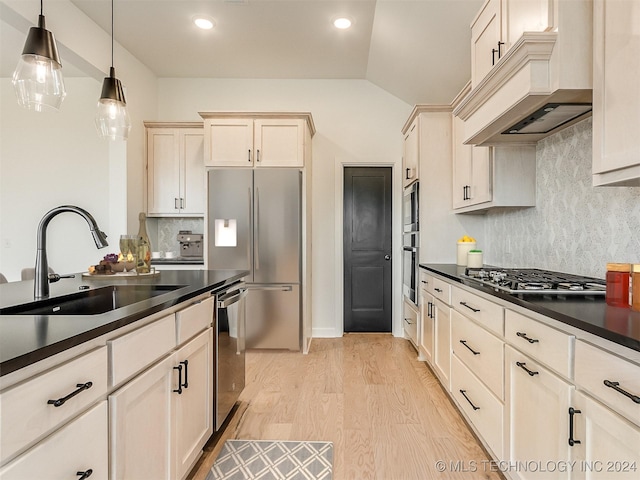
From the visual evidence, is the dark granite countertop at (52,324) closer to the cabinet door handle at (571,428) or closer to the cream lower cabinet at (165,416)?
→ the cream lower cabinet at (165,416)

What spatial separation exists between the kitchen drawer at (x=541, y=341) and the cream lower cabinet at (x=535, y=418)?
0.12 feet

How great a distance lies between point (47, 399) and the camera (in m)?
0.82

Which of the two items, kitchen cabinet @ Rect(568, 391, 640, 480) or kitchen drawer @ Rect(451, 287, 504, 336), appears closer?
kitchen cabinet @ Rect(568, 391, 640, 480)

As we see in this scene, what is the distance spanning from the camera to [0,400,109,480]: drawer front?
767 millimetres

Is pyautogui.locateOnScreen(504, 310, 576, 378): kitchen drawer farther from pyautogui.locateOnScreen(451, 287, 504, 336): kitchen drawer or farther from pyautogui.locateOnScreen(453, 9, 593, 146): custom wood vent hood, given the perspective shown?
pyautogui.locateOnScreen(453, 9, 593, 146): custom wood vent hood

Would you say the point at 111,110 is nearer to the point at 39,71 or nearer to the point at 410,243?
the point at 39,71

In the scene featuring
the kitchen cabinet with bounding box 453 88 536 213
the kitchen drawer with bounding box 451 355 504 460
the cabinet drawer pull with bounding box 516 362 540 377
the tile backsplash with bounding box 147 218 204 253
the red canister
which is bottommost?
the kitchen drawer with bounding box 451 355 504 460

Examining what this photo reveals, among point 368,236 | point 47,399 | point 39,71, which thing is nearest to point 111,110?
point 39,71

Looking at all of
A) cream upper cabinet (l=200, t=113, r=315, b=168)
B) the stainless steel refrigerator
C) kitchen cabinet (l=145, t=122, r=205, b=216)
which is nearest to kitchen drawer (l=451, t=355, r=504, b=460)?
the stainless steel refrigerator

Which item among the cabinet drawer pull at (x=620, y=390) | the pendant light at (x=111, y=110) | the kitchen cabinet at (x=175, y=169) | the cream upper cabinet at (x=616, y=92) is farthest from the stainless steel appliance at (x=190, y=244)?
the cabinet drawer pull at (x=620, y=390)

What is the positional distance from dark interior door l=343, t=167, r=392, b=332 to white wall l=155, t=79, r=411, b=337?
0.13m

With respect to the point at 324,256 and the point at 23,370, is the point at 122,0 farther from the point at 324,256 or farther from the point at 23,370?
the point at 23,370

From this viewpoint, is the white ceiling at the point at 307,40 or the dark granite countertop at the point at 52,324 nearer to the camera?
the dark granite countertop at the point at 52,324

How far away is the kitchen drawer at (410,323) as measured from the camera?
12.0 feet
